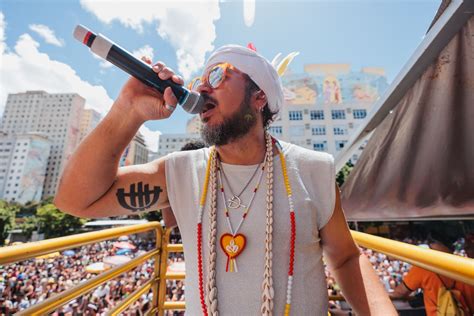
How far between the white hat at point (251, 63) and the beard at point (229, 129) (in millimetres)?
319

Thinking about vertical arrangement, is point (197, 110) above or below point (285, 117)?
below

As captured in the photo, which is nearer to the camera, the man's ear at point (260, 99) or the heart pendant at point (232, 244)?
the heart pendant at point (232, 244)

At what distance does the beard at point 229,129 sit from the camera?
144 centimetres

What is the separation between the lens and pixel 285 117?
4472 centimetres

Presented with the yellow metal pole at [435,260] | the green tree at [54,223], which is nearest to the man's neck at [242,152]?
the yellow metal pole at [435,260]

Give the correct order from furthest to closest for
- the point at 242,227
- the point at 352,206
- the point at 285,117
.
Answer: the point at 285,117
the point at 352,206
the point at 242,227

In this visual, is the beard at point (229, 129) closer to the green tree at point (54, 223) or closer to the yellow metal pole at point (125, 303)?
the yellow metal pole at point (125, 303)

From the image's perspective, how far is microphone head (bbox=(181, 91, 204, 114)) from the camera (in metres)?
1.30

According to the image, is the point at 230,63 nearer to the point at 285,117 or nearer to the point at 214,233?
the point at 214,233

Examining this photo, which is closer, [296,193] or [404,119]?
[296,193]

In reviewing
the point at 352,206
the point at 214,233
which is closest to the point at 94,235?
the point at 214,233

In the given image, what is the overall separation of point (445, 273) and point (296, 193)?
26.0 inches

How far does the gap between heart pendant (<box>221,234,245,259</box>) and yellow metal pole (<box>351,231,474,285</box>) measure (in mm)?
677

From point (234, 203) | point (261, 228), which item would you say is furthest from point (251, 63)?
point (261, 228)
